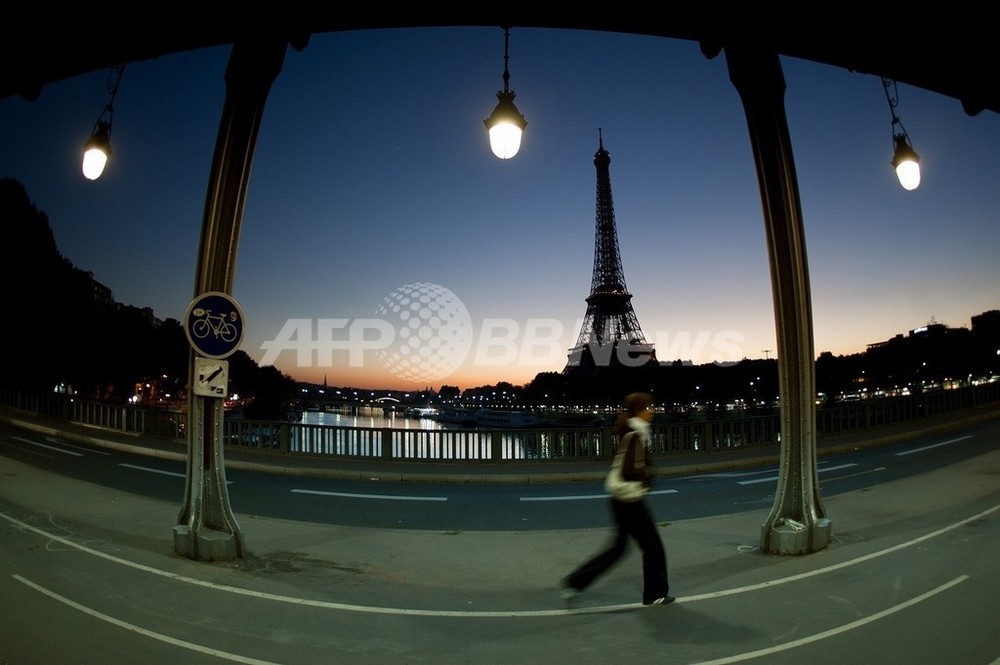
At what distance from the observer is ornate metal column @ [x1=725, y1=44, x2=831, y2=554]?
20.4 feet

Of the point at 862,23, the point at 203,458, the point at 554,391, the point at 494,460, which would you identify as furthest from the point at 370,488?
the point at 554,391

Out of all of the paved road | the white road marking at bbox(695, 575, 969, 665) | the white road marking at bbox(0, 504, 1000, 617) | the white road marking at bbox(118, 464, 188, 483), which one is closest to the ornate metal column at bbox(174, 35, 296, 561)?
the paved road

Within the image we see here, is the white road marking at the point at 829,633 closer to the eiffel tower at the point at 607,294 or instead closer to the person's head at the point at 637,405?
the person's head at the point at 637,405

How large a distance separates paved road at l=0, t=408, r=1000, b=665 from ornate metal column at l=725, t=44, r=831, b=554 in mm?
353

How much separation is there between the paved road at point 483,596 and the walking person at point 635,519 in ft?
0.74

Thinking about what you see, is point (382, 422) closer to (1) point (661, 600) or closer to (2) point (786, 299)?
(2) point (786, 299)

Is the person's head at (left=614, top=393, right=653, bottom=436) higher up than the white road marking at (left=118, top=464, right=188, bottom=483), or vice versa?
the person's head at (left=614, top=393, right=653, bottom=436)

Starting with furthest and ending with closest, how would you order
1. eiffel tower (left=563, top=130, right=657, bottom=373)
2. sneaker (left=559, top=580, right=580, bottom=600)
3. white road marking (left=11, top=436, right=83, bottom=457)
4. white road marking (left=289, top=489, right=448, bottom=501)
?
eiffel tower (left=563, top=130, right=657, bottom=373) → white road marking (left=11, top=436, right=83, bottom=457) → white road marking (left=289, top=489, right=448, bottom=501) → sneaker (left=559, top=580, right=580, bottom=600)

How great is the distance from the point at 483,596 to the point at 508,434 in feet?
29.8

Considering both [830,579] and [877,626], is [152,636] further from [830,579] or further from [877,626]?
[830,579]

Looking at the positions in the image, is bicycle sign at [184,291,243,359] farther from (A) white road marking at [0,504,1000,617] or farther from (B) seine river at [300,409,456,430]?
(B) seine river at [300,409,456,430]

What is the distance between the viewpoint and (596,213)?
6494 centimetres

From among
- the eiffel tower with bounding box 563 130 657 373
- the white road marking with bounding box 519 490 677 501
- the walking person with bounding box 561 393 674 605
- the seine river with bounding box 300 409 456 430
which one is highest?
the eiffel tower with bounding box 563 130 657 373

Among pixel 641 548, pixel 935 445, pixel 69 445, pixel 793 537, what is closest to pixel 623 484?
pixel 641 548
